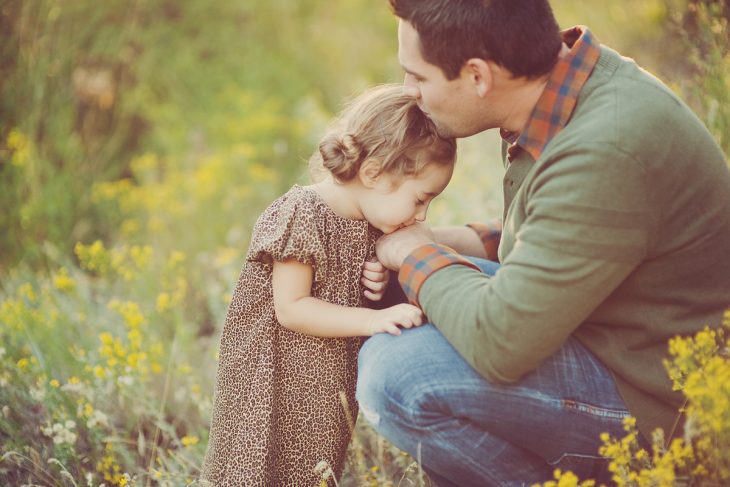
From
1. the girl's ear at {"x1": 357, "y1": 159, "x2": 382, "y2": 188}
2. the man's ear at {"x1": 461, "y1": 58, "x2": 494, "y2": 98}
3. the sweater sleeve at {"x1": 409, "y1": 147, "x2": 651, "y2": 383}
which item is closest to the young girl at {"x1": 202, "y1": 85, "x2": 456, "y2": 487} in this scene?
the girl's ear at {"x1": 357, "y1": 159, "x2": 382, "y2": 188}

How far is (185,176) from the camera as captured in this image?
527cm

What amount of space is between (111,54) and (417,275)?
5304 millimetres

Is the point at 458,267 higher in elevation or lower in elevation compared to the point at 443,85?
lower

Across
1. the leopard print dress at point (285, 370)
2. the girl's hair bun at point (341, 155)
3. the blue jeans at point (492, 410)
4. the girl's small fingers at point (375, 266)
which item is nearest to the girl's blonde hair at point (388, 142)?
the girl's hair bun at point (341, 155)

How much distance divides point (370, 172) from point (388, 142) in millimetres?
102

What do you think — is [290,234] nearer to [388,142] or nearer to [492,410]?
[388,142]

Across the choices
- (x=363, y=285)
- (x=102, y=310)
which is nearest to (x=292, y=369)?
(x=363, y=285)

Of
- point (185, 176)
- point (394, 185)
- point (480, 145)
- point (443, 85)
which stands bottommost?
point (185, 176)

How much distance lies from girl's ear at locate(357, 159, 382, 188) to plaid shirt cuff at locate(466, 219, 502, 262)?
534 millimetres

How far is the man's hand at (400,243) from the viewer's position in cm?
213

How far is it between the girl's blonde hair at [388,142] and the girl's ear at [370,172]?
12 mm

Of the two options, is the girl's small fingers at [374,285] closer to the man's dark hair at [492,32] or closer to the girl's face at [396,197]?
the girl's face at [396,197]

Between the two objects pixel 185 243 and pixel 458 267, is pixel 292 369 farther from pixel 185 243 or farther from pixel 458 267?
pixel 185 243

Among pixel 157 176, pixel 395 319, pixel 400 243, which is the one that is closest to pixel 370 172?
pixel 400 243
